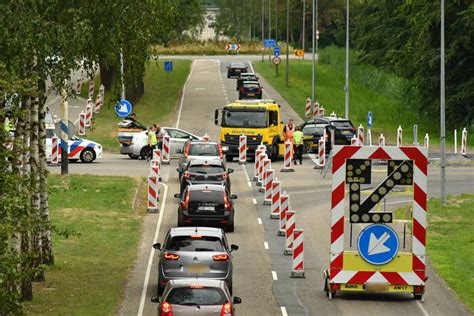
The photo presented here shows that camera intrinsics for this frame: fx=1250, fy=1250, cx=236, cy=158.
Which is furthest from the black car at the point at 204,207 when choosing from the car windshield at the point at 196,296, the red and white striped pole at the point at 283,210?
the car windshield at the point at 196,296

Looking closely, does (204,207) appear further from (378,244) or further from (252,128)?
(252,128)

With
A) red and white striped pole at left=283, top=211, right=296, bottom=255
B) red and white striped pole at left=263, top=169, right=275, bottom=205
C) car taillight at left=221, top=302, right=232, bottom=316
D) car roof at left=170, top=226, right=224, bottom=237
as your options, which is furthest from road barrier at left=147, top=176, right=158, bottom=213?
car taillight at left=221, top=302, right=232, bottom=316

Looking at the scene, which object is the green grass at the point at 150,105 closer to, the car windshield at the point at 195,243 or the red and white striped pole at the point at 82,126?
the red and white striped pole at the point at 82,126

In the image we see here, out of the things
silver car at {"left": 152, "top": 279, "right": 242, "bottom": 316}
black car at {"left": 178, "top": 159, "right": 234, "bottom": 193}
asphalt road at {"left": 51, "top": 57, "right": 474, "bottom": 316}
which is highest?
silver car at {"left": 152, "top": 279, "right": 242, "bottom": 316}

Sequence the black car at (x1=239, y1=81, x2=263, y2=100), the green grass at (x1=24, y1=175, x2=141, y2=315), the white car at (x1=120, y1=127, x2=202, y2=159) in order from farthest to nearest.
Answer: the black car at (x1=239, y1=81, x2=263, y2=100), the white car at (x1=120, y1=127, x2=202, y2=159), the green grass at (x1=24, y1=175, x2=141, y2=315)

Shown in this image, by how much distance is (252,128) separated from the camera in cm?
5141

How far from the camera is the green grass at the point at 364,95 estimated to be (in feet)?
224

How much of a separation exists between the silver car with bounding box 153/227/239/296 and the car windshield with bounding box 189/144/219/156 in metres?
18.3

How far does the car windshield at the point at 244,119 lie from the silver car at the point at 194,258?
2728cm

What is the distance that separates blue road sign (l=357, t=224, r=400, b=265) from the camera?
23.5 m

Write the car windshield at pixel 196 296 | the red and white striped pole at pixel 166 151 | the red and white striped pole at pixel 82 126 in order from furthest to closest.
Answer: the red and white striped pole at pixel 82 126, the red and white striped pole at pixel 166 151, the car windshield at pixel 196 296

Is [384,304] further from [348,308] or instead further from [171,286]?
[171,286]

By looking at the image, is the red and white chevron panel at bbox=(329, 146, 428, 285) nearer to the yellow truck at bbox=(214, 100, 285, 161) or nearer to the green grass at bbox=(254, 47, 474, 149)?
the yellow truck at bbox=(214, 100, 285, 161)

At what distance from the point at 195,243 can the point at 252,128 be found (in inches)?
1074
